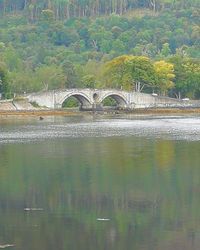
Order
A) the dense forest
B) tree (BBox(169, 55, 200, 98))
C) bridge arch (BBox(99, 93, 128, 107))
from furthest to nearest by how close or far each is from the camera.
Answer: tree (BBox(169, 55, 200, 98)) → the dense forest → bridge arch (BBox(99, 93, 128, 107))

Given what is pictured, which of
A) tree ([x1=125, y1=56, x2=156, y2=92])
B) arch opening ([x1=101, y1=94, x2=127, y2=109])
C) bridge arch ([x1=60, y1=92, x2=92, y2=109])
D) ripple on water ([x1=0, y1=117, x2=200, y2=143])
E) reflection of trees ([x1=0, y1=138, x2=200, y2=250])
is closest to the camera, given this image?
reflection of trees ([x1=0, y1=138, x2=200, y2=250])

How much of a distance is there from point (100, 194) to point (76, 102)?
84.6m

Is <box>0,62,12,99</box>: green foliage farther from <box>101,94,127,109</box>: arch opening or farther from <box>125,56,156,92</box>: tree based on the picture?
<box>125,56,156,92</box>: tree

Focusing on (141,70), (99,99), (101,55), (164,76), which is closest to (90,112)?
(99,99)

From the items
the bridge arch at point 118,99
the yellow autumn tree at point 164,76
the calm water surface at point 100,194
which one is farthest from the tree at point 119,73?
the calm water surface at point 100,194

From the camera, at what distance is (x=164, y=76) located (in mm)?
114500

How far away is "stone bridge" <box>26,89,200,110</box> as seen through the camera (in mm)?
102625

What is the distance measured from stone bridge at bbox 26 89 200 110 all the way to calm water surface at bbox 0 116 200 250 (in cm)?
4824

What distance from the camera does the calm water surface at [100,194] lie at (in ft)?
78.3

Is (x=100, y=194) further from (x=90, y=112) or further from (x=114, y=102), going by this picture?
(x=114, y=102)

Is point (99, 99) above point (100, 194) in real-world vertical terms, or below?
below

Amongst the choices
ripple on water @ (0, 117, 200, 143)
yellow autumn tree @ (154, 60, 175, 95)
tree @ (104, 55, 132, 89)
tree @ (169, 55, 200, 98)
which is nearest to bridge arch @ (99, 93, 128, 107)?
tree @ (104, 55, 132, 89)

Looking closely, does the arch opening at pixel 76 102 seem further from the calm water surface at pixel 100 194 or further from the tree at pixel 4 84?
the calm water surface at pixel 100 194

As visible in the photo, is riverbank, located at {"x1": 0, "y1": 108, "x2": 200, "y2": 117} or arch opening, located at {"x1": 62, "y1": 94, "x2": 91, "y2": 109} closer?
riverbank, located at {"x1": 0, "y1": 108, "x2": 200, "y2": 117}
